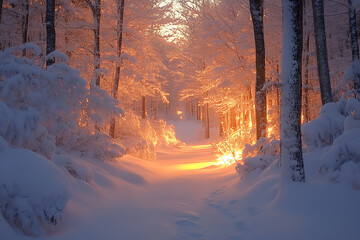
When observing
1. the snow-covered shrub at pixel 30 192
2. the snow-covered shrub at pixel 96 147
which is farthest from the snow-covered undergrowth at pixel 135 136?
the snow-covered shrub at pixel 30 192

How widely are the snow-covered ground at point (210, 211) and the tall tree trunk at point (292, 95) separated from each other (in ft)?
1.27

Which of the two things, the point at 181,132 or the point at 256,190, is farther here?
the point at 181,132

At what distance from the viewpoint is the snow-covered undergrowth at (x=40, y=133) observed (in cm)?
341

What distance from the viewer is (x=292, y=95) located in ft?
17.5

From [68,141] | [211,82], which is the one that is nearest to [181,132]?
[211,82]

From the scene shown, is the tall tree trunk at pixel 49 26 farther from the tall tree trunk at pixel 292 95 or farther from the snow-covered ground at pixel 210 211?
the tall tree trunk at pixel 292 95

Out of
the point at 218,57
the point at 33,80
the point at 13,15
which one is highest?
the point at 13,15

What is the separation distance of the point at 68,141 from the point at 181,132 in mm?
29534

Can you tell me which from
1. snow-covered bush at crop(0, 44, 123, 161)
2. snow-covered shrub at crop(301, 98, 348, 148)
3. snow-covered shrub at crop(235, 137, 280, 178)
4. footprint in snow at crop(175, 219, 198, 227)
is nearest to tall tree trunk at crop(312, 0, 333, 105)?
snow-covered shrub at crop(301, 98, 348, 148)

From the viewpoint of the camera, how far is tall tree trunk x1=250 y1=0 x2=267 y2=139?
8398 mm

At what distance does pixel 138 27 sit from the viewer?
1369cm

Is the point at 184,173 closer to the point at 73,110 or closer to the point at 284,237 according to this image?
the point at 73,110

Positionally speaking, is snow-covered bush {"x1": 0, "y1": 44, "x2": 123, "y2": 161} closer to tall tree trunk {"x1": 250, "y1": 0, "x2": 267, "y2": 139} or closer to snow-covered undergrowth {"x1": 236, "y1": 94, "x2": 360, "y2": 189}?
snow-covered undergrowth {"x1": 236, "y1": 94, "x2": 360, "y2": 189}

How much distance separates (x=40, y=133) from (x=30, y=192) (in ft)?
5.58
